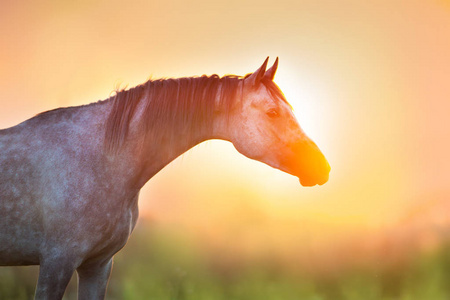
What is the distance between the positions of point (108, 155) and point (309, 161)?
5.46ft

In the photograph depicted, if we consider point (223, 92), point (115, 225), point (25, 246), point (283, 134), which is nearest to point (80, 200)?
point (115, 225)

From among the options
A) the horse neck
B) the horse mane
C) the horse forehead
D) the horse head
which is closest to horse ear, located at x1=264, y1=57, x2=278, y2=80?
the horse head

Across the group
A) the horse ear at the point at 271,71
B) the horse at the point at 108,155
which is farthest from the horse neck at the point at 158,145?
the horse ear at the point at 271,71

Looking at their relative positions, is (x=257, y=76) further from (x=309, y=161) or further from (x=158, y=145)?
(x=158, y=145)

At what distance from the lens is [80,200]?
3.28m

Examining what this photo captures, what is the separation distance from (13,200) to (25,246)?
38 cm

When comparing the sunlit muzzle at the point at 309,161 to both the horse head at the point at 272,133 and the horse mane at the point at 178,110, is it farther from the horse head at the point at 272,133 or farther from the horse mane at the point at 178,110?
the horse mane at the point at 178,110

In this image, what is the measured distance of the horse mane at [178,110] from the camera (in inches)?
140

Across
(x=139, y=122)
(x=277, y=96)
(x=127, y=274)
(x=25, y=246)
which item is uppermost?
(x=277, y=96)

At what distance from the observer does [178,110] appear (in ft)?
11.7

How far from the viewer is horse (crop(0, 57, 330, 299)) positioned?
10.7 feet

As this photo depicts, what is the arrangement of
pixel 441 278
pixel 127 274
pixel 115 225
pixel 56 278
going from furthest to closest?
pixel 127 274 < pixel 441 278 < pixel 115 225 < pixel 56 278

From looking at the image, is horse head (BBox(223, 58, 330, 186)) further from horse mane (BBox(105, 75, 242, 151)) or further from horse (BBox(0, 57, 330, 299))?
horse mane (BBox(105, 75, 242, 151))

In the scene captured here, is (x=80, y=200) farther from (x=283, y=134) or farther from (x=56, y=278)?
(x=283, y=134)
